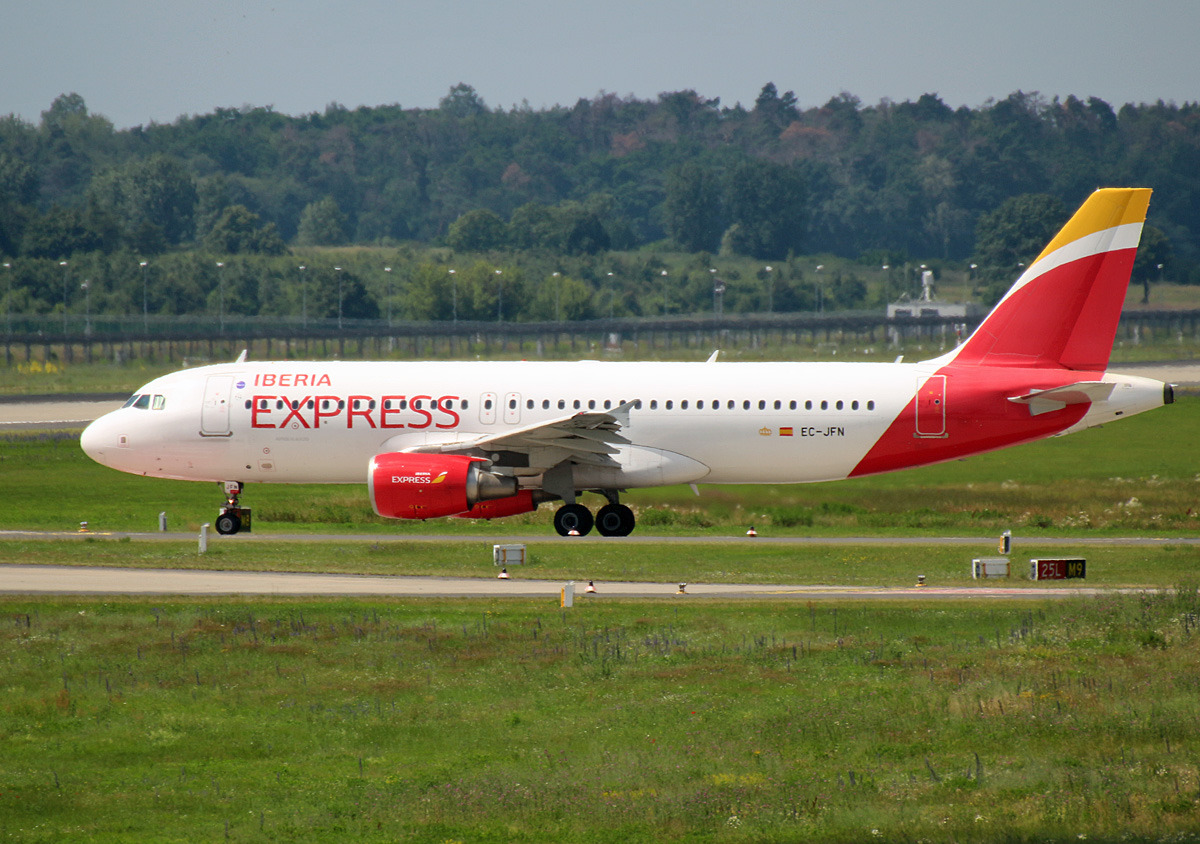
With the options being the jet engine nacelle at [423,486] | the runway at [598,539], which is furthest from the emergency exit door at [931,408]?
the jet engine nacelle at [423,486]

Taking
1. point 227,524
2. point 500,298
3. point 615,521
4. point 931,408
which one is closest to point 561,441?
point 615,521

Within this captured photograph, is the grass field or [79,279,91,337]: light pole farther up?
[79,279,91,337]: light pole

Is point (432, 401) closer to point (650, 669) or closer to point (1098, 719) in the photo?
point (650, 669)

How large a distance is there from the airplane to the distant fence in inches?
3144

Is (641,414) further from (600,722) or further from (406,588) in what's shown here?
(600,722)

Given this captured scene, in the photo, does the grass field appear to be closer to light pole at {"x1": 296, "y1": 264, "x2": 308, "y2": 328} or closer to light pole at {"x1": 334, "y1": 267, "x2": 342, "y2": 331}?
light pole at {"x1": 334, "y1": 267, "x2": 342, "y2": 331}

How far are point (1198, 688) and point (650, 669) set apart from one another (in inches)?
362

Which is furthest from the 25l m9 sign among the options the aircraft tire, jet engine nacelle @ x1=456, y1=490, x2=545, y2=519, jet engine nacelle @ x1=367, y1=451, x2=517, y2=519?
the aircraft tire

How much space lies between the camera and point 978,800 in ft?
60.2

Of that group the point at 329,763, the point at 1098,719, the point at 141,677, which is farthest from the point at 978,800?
the point at 141,677

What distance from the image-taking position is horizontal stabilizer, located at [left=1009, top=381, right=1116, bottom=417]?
36.1 metres

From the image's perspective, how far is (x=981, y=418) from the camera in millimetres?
37125

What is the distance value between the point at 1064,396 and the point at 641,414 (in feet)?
36.6

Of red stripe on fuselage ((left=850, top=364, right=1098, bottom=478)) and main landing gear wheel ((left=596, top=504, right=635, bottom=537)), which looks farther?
main landing gear wheel ((left=596, top=504, right=635, bottom=537))
